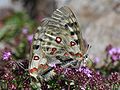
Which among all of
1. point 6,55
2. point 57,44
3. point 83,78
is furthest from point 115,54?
point 83,78

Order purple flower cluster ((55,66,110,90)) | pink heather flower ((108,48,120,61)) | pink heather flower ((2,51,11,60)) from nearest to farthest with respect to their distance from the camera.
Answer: purple flower cluster ((55,66,110,90)) → pink heather flower ((2,51,11,60)) → pink heather flower ((108,48,120,61))

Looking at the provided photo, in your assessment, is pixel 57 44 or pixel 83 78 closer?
pixel 83 78

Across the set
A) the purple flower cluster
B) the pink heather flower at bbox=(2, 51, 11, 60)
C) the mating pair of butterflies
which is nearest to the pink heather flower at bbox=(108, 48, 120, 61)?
the mating pair of butterflies

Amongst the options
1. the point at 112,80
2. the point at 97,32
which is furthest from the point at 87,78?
the point at 97,32

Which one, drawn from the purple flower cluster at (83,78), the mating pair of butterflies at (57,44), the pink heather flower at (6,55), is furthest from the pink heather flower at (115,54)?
the pink heather flower at (6,55)

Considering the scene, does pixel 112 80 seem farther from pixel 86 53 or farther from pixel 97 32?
pixel 97 32

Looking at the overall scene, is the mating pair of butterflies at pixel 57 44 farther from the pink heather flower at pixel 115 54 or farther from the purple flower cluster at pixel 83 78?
the pink heather flower at pixel 115 54

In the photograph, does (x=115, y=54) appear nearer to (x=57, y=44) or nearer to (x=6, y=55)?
(x=57, y=44)

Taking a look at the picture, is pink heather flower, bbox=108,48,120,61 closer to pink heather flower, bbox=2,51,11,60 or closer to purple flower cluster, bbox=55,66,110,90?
purple flower cluster, bbox=55,66,110,90
